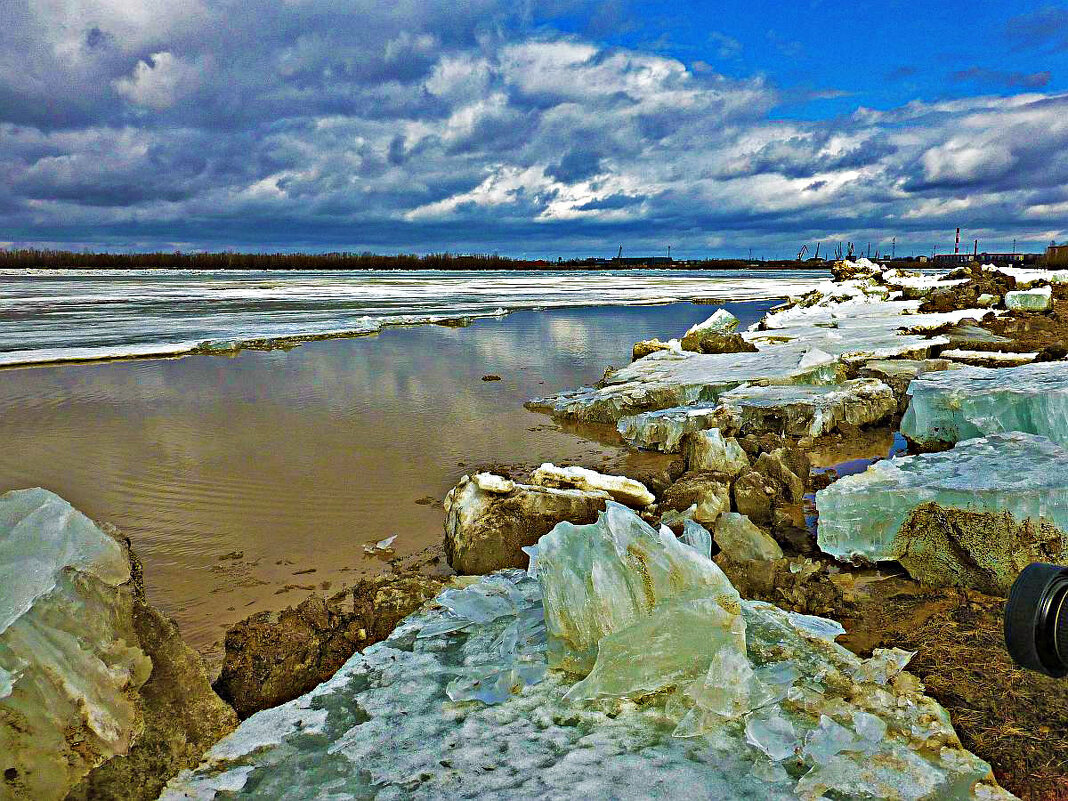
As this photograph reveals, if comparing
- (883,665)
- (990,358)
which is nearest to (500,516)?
(883,665)

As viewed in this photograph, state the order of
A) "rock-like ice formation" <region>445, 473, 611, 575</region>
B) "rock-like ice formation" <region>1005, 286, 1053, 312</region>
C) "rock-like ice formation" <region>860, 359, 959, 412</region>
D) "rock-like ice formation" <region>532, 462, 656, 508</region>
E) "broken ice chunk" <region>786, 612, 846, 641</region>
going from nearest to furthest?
"broken ice chunk" <region>786, 612, 846, 641</region>, "rock-like ice formation" <region>445, 473, 611, 575</region>, "rock-like ice formation" <region>532, 462, 656, 508</region>, "rock-like ice formation" <region>860, 359, 959, 412</region>, "rock-like ice formation" <region>1005, 286, 1053, 312</region>

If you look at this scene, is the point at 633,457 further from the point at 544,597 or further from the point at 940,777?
the point at 940,777

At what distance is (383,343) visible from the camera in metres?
15.6

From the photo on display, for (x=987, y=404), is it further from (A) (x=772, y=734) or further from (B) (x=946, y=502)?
(A) (x=772, y=734)

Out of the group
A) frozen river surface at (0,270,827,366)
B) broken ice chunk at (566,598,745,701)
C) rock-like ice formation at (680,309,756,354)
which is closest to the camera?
broken ice chunk at (566,598,745,701)

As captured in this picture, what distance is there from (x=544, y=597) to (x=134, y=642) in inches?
58.0

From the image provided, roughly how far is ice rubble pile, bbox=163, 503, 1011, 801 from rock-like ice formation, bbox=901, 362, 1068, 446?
3212mm

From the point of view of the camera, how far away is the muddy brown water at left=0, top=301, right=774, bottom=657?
4.27m

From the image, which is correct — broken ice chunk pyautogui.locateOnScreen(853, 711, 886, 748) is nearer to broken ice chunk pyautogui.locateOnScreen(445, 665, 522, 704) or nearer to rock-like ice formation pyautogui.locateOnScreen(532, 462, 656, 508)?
broken ice chunk pyautogui.locateOnScreen(445, 665, 522, 704)

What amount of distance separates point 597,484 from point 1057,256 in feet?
164

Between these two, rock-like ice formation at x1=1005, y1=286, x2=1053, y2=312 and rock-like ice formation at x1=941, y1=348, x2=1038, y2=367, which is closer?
rock-like ice formation at x1=941, y1=348, x2=1038, y2=367

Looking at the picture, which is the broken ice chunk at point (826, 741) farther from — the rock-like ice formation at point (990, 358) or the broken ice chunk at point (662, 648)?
the rock-like ice formation at point (990, 358)

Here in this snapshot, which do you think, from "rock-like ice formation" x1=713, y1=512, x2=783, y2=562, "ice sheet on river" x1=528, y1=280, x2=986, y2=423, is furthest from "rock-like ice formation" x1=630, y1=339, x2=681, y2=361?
"rock-like ice formation" x1=713, y1=512, x2=783, y2=562

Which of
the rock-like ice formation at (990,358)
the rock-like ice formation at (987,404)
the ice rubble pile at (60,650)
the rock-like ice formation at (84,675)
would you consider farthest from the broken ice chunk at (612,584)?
the rock-like ice formation at (990,358)
